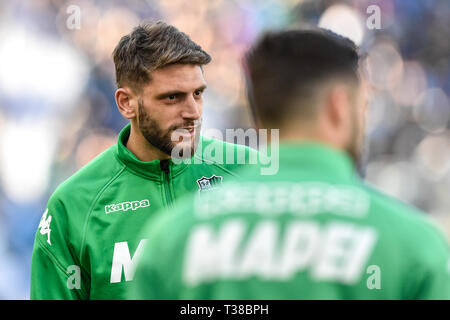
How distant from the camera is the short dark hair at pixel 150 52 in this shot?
3199 millimetres

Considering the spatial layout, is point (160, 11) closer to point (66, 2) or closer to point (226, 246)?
point (66, 2)

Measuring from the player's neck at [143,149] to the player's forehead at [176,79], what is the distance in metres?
0.24

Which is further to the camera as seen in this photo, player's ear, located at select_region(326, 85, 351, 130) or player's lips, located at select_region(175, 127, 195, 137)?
player's lips, located at select_region(175, 127, 195, 137)

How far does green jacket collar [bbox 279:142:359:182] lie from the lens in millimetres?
1614

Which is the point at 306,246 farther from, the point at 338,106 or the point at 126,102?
the point at 126,102

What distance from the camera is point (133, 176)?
320 cm

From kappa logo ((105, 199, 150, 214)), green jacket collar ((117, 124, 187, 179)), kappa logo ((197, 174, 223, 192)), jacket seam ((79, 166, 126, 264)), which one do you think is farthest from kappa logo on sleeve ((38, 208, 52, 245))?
kappa logo ((197, 174, 223, 192))

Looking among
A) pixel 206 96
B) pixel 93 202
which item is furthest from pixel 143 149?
pixel 206 96

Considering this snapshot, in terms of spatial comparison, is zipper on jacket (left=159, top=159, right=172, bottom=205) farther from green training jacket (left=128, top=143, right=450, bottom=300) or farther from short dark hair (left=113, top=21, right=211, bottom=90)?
green training jacket (left=128, top=143, right=450, bottom=300)

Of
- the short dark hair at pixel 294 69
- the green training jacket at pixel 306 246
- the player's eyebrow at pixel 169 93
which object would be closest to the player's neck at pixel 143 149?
the player's eyebrow at pixel 169 93

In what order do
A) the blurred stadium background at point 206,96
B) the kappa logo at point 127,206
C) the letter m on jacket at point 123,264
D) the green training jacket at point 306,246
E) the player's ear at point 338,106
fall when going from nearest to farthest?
the green training jacket at point 306,246 → the player's ear at point 338,106 → the letter m on jacket at point 123,264 → the kappa logo at point 127,206 → the blurred stadium background at point 206,96

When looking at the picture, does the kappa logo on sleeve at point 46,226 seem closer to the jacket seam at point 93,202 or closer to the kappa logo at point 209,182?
the jacket seam at point 93,202

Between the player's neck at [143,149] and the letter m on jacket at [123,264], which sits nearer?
the letter m on jacket at [123,264]

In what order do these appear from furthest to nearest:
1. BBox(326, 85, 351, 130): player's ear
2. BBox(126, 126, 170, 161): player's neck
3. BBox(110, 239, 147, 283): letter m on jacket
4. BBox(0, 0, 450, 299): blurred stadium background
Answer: BBox(0, 0, 450, 299): blurred stadium background
BBox(126, 126, 170, 161): player's neck
BBox(110, 239, 147, 283): letter m on jacket
BBox(326, 85, 351, 130): player's ear
